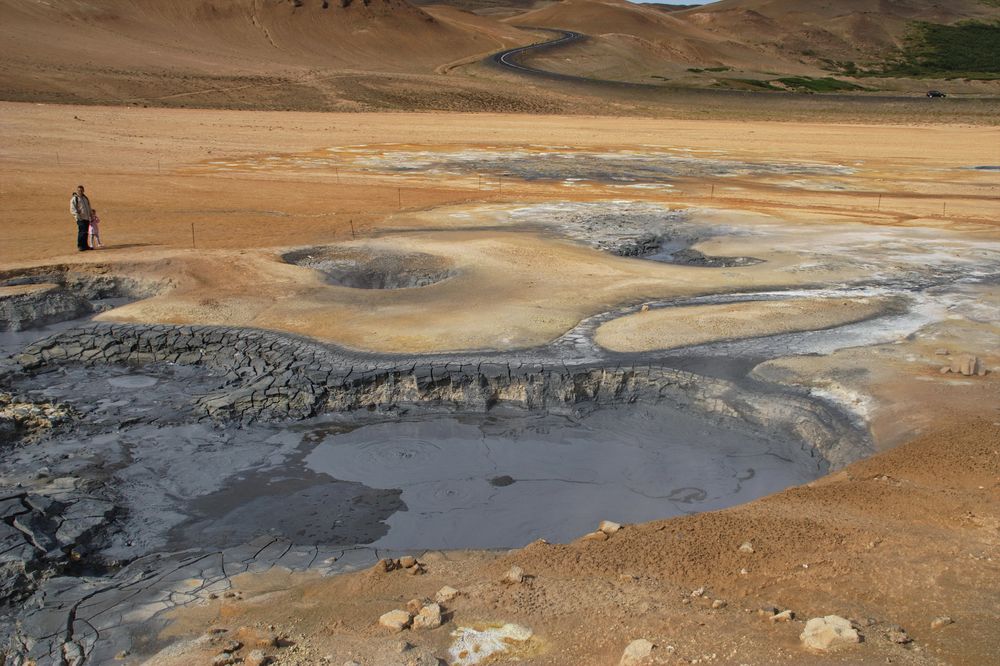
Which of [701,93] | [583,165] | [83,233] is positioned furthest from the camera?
[701,93]

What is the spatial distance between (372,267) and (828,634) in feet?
41.2

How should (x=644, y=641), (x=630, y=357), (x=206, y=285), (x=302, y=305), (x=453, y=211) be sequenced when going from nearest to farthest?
(x=644, y=641) → (x=630, y=357) → (x=302, y=305) → (x=206, y=285) → (x=453, y=211)

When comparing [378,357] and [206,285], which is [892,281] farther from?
[206,285]

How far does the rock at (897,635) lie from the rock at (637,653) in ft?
4.95

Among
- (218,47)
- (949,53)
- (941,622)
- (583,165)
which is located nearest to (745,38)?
(949,53)

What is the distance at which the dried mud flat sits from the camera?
654 cm

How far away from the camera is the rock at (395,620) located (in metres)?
6.35

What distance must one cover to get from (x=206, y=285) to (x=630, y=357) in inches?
298

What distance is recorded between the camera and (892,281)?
1594 centimetres

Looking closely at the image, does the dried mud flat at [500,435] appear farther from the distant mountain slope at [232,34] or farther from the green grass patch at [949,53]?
the green grass patch at [949,53]

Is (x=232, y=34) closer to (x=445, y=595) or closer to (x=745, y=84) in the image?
(x=745, y=84)

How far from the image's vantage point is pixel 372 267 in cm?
1720

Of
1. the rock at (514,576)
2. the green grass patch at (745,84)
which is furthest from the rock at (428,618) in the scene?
the green grass patch at (745,84)

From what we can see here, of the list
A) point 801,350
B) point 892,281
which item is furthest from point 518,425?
point 892,281
